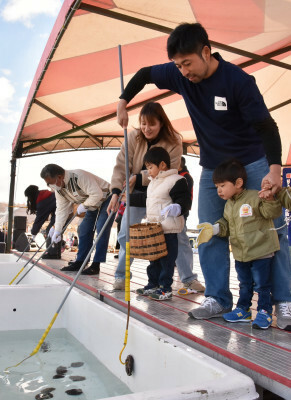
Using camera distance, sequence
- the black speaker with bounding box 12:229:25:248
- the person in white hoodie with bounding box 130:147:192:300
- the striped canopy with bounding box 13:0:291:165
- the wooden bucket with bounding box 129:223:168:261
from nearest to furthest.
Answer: the wooden bucket with bounding box 129:223:168:261
the person in white hoodie with bounding box 130:147:192:300
the striped canopy with bounding box 13:0:291:165
the black speaker with bounding box 12:229:25:248

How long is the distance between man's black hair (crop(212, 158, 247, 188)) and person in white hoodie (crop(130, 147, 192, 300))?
492 mm

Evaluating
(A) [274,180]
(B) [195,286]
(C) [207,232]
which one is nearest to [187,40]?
(A) [274,180]

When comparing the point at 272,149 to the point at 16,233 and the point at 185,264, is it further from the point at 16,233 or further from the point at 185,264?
the point at 16,233

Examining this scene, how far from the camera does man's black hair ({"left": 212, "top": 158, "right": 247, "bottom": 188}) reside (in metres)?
1.66

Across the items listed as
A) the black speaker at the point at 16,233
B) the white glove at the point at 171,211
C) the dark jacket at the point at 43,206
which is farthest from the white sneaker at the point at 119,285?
the black speaker at the point at 16,233

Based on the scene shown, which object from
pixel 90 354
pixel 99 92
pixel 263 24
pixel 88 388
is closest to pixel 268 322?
pixel 88 388

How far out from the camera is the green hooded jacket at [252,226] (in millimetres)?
1613

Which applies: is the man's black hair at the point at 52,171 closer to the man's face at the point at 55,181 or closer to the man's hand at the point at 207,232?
the man's face at the point at 55,181

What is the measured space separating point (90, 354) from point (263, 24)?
3.06 metres

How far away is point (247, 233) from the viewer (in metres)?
1.67

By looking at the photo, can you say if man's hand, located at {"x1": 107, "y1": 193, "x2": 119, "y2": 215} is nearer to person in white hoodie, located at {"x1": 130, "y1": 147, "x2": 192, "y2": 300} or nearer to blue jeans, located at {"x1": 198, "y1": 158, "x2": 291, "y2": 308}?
person in white hoodie, located at {"x1": 130, "y1": 147, "x2": 192, "y2": 300}

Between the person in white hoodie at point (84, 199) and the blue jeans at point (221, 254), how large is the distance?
1.54 m

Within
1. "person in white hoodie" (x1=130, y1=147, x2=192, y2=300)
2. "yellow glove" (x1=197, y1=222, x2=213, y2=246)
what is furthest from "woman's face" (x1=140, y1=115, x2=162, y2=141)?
"yellow glove" (x1=197, y1=222, x2=213, y2=246)

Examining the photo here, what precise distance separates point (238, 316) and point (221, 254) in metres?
0.30
